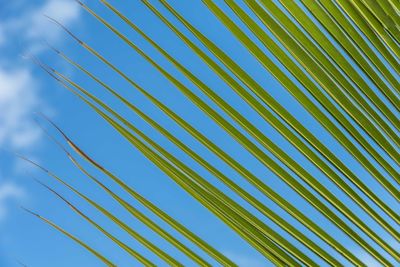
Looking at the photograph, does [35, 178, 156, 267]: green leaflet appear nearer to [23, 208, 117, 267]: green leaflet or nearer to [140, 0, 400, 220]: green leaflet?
[23, 208, 117, 267]: green leaflet

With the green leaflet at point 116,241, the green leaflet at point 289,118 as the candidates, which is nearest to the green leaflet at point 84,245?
the green leaflet at point 116,241

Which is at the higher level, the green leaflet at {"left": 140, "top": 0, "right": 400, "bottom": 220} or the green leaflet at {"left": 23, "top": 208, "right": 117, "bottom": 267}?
the green leaflet at {"left": 140, "top": 0, "right": 400, "bottom": 220}

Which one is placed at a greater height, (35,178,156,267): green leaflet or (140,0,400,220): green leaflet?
(140,0,400,220): green leaflet

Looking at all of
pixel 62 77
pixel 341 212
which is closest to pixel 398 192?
pixel 341 212

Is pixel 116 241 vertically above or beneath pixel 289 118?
beneath

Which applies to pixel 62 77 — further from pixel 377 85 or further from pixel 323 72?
pixel 377 85

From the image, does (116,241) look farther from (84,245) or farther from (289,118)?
(289,118)

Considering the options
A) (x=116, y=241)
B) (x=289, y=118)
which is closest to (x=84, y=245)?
(x=116, y=241)

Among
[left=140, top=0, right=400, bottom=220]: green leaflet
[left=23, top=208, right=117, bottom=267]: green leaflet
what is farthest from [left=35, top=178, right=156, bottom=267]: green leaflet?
[left=140, top=0, right=400, bottom=220]: green leaflet

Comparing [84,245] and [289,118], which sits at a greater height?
[289,118]

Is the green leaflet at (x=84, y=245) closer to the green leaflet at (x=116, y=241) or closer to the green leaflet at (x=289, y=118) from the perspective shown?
the green leaflet at (x=116, y=241)

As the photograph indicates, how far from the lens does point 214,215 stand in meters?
1.16

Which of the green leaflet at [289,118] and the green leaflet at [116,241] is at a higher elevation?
the green leaflet at [289,118]

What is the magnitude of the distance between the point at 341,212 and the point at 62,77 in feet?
2.50
